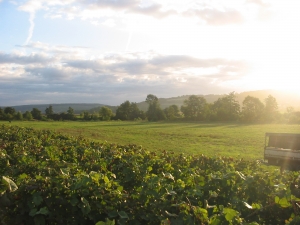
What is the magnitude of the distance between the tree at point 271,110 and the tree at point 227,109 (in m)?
6.99

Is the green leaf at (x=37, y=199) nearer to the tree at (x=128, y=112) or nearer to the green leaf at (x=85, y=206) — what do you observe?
the green leaf at (x=85, y=206)

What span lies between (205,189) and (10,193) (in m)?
2.37

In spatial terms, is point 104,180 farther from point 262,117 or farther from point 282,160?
point 262,117

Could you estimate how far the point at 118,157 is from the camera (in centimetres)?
765

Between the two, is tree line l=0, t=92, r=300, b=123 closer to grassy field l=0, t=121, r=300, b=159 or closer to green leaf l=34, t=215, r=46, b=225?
grassy field l=0, t=121, r=300, b=159

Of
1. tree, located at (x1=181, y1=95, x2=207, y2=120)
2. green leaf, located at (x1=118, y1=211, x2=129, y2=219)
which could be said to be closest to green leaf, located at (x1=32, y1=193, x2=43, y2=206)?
green leaf, located at (x1=118, y1=211, x2=129, y2=219)

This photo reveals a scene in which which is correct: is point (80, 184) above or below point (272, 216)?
above

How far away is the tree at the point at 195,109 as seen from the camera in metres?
87.0

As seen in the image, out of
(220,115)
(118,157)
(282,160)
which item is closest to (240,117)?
(220,115)

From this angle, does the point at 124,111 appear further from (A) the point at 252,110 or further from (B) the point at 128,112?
(A) the point at 252,110

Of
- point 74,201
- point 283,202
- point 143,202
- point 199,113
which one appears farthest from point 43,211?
point 199,113

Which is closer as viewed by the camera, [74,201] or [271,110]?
[74,201]

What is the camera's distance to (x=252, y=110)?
8225 centimetres

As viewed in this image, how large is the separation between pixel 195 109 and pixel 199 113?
4.23 metres
